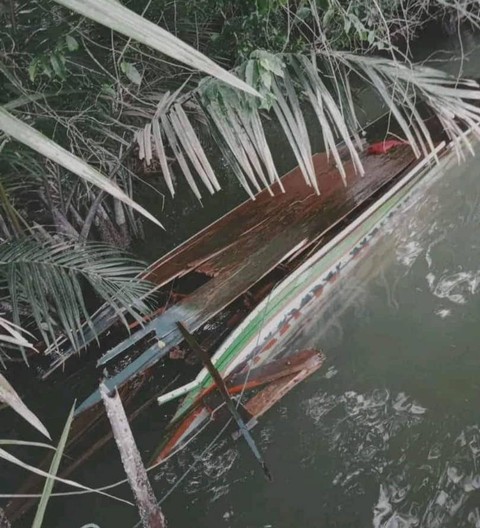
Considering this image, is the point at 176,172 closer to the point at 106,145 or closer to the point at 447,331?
the point at 106,145

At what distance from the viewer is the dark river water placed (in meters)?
1.85

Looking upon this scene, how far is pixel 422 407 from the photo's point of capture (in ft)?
6.88

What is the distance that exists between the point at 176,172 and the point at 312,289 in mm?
2053

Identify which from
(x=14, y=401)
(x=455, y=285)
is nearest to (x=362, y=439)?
(x=455, y=285)

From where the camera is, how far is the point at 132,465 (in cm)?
132

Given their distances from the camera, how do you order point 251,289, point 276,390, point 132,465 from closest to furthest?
1. point 132,465
2. point 276,390
3. point 251,289

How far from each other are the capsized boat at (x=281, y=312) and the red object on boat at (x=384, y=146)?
12.8 inches

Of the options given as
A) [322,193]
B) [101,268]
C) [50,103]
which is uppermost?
[50,103]

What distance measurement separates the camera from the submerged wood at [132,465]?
4.32 feet

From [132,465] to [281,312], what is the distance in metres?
1.27

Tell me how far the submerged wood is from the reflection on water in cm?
60

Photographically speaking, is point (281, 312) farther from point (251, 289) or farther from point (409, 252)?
point (409, 252)

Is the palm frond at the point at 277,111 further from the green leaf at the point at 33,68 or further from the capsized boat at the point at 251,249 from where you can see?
the capsized boat at the point at 251,249

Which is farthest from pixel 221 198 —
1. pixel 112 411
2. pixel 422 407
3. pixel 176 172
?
pixel 112 411
